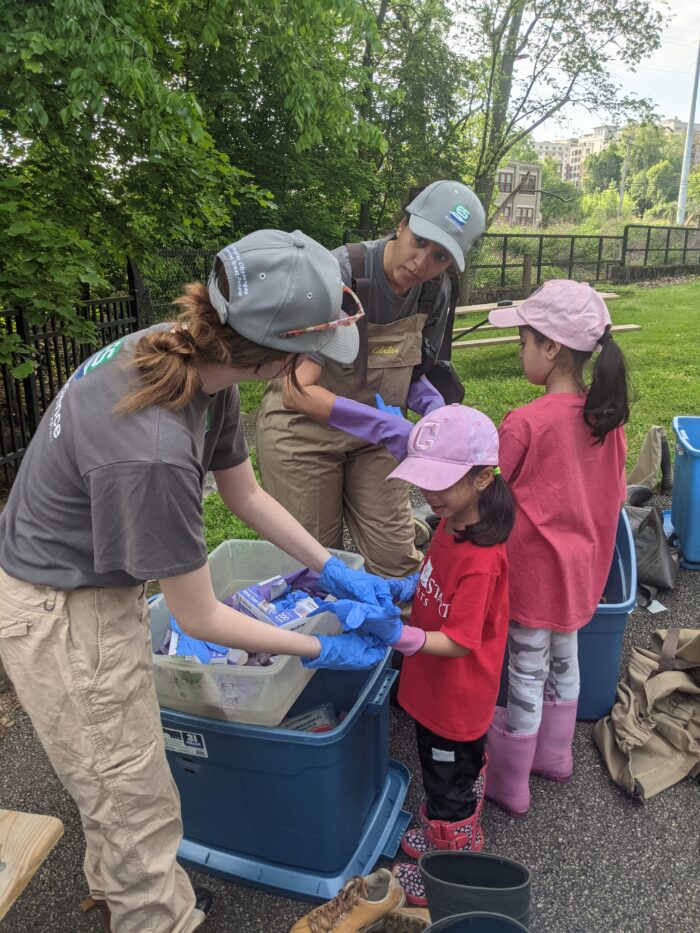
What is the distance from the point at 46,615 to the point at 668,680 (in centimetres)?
221

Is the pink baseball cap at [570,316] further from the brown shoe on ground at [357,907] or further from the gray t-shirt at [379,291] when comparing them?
the brown shoe on ground at [357,907]

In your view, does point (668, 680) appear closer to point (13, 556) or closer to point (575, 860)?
point (575, 860)

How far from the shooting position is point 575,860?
1.99 meters

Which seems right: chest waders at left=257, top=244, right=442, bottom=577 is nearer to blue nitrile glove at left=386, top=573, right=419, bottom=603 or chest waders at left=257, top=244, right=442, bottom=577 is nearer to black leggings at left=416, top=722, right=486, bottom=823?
blue nitrile glove at left=386, top=573, right=419, bottom=603

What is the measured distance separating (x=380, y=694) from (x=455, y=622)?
39 centimetres

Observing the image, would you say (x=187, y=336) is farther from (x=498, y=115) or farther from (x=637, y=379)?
(x=498, y=115)

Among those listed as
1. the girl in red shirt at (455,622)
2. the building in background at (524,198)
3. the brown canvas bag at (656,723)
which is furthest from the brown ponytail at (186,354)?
the building in background at (524,198)

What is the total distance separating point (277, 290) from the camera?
119cm

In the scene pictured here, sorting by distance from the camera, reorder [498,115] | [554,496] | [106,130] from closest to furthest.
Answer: [554,496] → [106,130] → [498,115]

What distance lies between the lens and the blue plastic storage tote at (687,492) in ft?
11.5

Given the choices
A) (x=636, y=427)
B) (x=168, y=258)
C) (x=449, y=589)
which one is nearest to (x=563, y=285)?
(x=449, y=589)

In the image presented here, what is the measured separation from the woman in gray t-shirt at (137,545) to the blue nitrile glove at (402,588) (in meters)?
0.28

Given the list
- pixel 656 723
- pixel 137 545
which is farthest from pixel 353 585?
pixel 656 723

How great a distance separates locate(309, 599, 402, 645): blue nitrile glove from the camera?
5.04 feet
